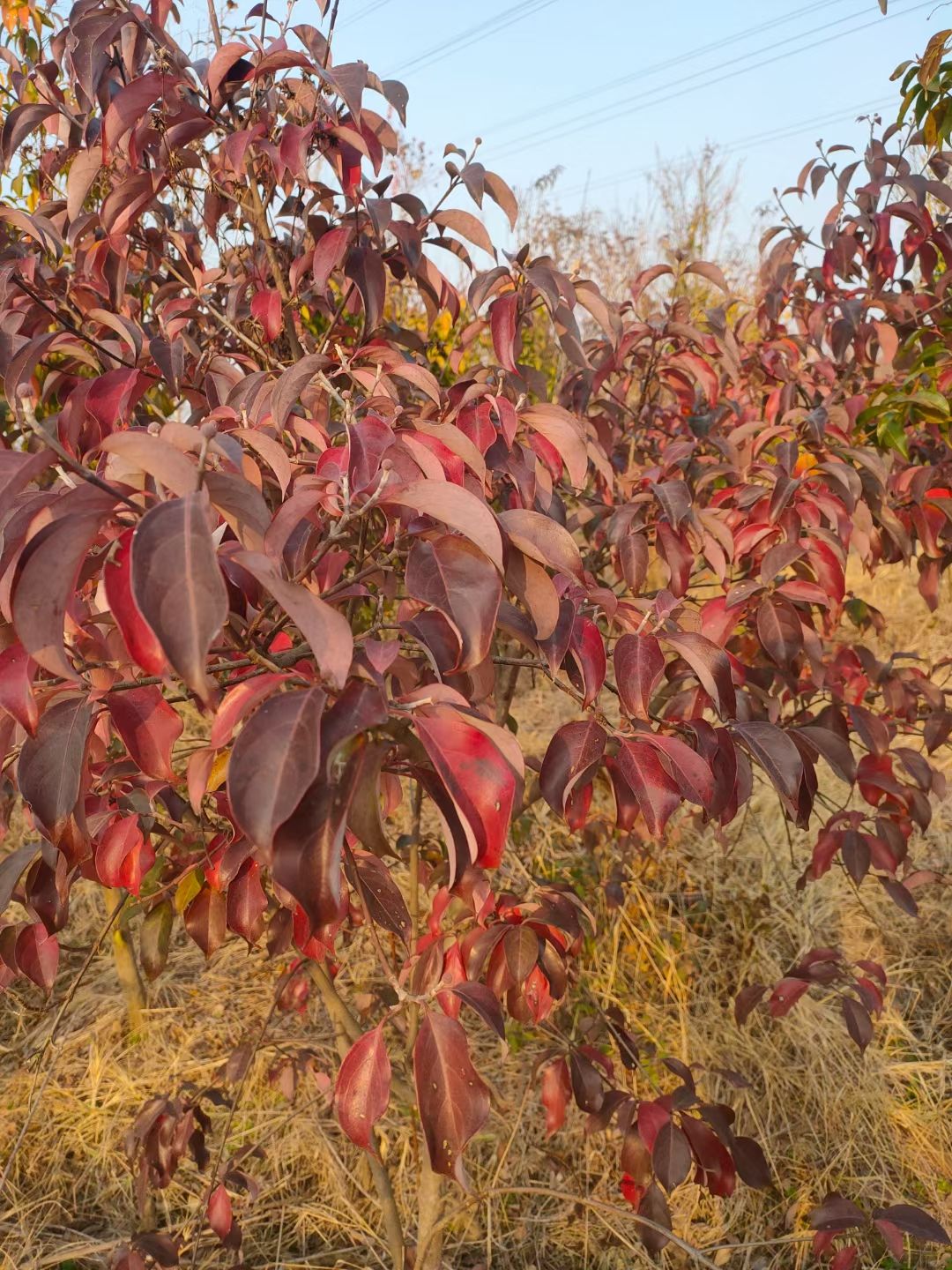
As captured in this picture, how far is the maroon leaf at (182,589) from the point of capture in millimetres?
482

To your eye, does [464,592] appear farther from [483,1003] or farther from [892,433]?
[892,433]

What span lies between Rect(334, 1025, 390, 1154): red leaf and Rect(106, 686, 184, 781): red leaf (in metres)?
0.32

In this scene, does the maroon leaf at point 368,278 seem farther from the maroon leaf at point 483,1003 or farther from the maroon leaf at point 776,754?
the maroon leaf at point 483,1003

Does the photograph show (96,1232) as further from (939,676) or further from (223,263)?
(939,676)

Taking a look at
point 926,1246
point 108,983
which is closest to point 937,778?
point 926,1246

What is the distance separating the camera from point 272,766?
0.52 meters

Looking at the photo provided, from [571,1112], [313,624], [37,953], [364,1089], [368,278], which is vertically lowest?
[571,1112]

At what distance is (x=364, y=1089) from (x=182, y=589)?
61 centimetres

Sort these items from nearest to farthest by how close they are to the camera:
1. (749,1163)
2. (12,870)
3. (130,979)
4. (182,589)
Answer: (182,589) → (12,870) → (749,1163) → (130,979)

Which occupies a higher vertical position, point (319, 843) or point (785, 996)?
point (319, 843)

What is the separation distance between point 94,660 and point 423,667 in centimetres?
34

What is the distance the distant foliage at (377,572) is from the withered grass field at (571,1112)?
0.59 ft

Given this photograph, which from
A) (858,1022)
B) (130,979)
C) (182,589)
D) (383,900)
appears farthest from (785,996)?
(130,979)

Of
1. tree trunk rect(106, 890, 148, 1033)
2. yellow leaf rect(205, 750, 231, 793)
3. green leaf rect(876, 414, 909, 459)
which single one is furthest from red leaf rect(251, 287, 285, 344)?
tree trunk rect(106, 890, 148, 1033)
